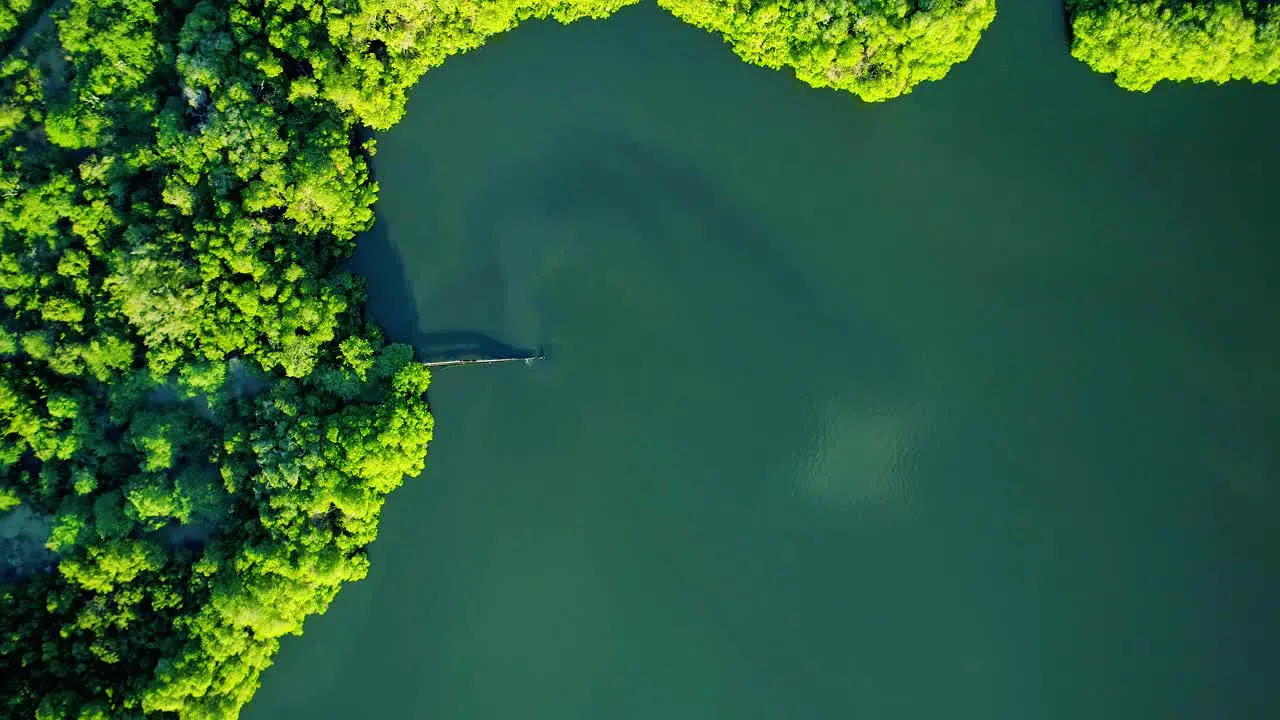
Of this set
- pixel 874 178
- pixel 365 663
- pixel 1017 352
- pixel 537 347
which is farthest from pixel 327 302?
pixel 1017 352

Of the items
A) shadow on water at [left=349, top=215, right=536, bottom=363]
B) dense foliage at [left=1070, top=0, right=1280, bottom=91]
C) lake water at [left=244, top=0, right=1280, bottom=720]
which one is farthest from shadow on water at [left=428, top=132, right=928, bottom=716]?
dense foliage at [left=1070, top=0, right=1280, bottom=91]

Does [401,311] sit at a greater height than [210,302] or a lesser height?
lesser

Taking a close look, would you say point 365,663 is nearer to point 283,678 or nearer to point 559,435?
point 283,678

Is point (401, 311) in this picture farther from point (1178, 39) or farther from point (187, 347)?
point (1178, 39)

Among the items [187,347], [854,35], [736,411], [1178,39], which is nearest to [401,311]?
[187,347]

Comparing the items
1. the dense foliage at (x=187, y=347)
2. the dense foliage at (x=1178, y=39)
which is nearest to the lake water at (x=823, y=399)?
the dense foliage at (x=1178, y=39)

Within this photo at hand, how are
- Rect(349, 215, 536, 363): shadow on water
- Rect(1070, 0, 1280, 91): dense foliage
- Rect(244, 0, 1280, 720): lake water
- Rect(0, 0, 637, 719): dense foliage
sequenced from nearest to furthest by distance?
Rect(0, 0, 637, 719): dense foliage → Rect(1070, 0, 1280, 91): dense foliage → Rect(244, 0, 1280, 720): lake water → Rect(349, 215, 536, 363): shadow on water

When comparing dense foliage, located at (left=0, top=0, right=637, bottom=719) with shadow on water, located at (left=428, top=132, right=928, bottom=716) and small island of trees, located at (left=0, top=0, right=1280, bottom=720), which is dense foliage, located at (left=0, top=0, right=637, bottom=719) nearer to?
small island of trees, located at (left=0, top=0, right=1280, bottom=720)
